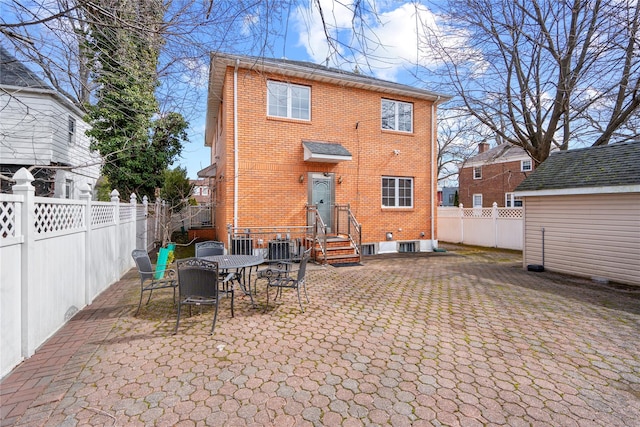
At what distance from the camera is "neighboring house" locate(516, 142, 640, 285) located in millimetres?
7578

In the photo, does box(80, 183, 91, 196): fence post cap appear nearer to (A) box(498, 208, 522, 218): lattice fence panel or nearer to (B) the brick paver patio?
(B) the brick paver patio

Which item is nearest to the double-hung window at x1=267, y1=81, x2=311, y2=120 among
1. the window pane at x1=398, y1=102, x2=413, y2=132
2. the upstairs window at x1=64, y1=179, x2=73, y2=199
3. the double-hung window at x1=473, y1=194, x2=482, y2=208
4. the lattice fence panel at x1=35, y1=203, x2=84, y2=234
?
the window pane at x1=398, y1=102, x2=413, y2=132

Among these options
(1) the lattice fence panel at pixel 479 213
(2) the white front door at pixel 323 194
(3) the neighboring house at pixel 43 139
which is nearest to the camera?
(2) the white front door at pixel 323 194

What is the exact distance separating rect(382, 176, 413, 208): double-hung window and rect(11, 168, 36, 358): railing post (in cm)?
1075

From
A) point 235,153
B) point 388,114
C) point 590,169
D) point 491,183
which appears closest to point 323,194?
point 235,153

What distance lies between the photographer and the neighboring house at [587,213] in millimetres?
7578

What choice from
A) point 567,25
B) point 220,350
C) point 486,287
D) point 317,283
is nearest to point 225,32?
point 220,350

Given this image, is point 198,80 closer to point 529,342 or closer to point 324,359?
point 324,359

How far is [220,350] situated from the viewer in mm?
3930

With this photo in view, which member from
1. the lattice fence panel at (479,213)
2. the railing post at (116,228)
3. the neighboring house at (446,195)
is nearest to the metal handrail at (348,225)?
the railing post at (116,228)

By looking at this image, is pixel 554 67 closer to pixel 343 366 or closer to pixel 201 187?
pixel 343 366

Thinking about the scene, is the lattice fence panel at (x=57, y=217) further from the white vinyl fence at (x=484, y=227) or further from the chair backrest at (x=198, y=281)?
the white vinyl fence at (x=484, y=227)

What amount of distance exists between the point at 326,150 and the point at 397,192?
12.7 feet

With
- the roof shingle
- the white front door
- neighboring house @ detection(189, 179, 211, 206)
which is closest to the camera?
the roof shingle
